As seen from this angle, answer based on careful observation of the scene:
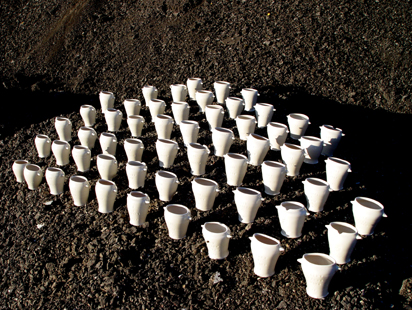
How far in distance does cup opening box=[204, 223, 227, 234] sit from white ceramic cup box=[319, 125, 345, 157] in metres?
1.72

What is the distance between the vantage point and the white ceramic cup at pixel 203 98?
484 centimetres

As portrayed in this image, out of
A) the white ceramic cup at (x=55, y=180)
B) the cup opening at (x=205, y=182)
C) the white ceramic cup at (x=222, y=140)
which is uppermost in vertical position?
the white ceramic cup at (x=222, y=140)

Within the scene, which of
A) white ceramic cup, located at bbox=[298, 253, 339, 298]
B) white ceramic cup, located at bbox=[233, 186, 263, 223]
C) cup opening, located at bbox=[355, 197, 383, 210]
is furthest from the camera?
cup opening, located at bbox=[355, 197, 383, 210]

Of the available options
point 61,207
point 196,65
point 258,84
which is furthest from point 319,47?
point 61,207

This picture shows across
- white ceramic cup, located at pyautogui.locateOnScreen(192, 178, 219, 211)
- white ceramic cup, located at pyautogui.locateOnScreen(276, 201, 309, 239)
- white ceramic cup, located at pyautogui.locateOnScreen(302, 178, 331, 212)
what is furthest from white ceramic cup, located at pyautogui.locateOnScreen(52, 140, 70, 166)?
white ceramic cup, located at pyautogui.locateOnScreen(302, 178, 331, 212)

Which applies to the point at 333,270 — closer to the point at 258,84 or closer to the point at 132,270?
the point at 132,270

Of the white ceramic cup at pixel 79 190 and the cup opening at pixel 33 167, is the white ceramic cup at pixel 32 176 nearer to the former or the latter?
the cup opening at pixel 33 167

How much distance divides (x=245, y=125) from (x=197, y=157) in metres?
0.75

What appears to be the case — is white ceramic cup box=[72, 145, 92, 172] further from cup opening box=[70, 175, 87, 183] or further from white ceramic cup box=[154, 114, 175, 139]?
white ceramic cup box=[154, 114, 175, 139]

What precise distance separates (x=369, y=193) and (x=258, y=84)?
2298mm

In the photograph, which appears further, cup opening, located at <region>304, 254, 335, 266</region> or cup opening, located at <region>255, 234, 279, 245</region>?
cup opening, located at <region>255, 234, 279, 245</region>

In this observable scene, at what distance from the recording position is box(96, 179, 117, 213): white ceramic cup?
12.1ft

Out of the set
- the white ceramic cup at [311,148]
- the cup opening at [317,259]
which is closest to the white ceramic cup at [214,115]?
the white ceramic cup at [311,148]

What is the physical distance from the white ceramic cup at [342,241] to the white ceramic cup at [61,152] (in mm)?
3079
